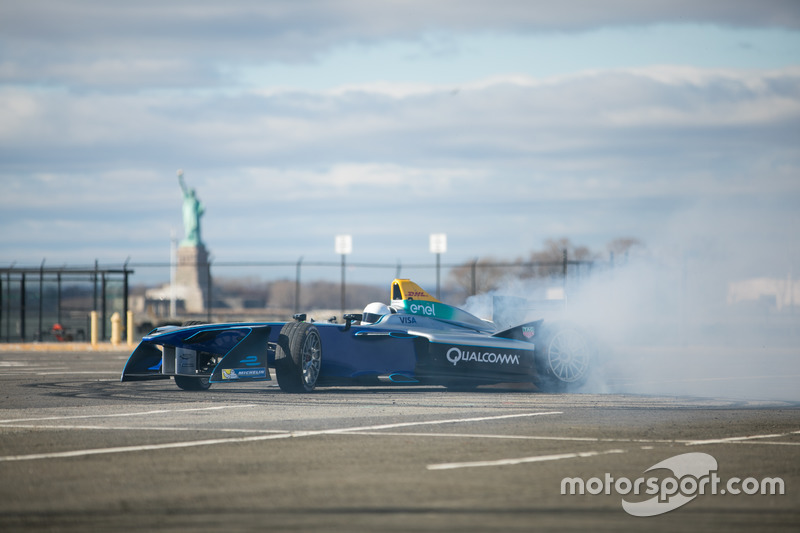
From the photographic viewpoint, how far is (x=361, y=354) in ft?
49.4

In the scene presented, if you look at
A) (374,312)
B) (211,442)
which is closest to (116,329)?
(374,312)

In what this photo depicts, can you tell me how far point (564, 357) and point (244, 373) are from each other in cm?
468

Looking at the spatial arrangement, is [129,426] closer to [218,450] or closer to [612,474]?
[218,450]

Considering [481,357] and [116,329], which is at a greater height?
[481,357]

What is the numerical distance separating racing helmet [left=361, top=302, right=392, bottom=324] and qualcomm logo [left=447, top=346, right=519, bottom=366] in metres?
1.38

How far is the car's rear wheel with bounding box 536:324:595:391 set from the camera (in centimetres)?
1561

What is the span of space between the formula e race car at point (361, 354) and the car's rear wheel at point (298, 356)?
0.5 inches

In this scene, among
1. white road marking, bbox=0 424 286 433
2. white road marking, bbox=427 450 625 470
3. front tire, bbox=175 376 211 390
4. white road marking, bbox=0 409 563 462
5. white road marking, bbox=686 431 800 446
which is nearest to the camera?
white road marking, bbox=427 450 625 470

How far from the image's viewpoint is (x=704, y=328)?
36531mm

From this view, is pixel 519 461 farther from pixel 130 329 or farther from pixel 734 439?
pixel 130 329

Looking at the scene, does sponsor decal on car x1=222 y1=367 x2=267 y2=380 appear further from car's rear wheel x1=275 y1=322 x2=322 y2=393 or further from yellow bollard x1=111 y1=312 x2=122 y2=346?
yellow bollard x1=111 y1=312 x2=122 y2=346

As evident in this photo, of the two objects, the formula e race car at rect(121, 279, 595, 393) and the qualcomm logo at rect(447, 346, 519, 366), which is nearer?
the formula e race car at rect(121, 279, 595, 393)

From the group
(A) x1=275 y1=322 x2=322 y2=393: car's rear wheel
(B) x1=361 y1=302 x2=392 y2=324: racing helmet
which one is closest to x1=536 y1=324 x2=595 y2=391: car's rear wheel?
(B) x1=361 y1=302 x2=392 y2=324: racing helmet

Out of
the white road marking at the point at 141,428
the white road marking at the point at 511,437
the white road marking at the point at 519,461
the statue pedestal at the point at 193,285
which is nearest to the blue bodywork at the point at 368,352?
the white road marking at the point at 141,428
